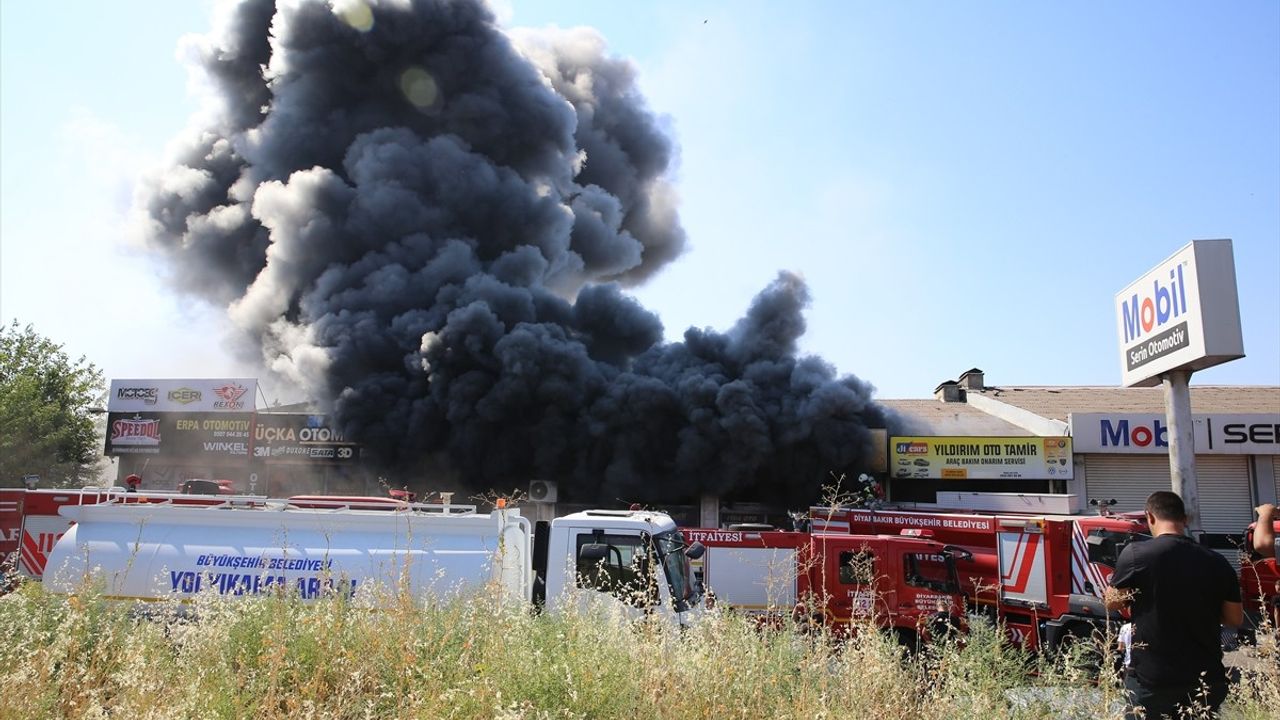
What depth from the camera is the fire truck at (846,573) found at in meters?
10.8

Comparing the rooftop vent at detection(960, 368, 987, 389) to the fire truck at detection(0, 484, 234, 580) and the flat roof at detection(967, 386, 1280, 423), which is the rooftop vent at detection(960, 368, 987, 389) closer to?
the flat roof at detection(967, 386, 1280, 423)

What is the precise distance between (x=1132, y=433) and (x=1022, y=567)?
11325mm

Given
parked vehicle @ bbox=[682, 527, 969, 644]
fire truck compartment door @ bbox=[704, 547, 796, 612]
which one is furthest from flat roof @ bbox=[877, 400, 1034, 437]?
fire truck compartment door @ bbox=[704, 547, 796, 612]

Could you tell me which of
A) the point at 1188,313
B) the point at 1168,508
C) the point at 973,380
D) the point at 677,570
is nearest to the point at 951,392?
the point at 973,380

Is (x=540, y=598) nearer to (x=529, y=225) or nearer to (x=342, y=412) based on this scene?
(x=342, y=412)

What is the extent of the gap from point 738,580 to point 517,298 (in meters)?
14.1

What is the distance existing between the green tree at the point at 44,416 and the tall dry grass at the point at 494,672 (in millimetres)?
23700

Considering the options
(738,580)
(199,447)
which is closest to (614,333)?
(199,447)

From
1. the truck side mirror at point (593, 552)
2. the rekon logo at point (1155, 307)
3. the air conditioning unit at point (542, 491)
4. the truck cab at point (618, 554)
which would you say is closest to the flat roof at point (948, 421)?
the air conditioning unit at point (542, 491)

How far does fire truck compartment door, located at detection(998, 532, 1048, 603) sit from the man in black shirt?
27.5 ft

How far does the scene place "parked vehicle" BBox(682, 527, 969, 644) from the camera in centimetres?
1081

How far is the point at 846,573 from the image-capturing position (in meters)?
11.3

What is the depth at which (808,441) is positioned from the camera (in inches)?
843

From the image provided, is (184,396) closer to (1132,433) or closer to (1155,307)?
(1155,307)
